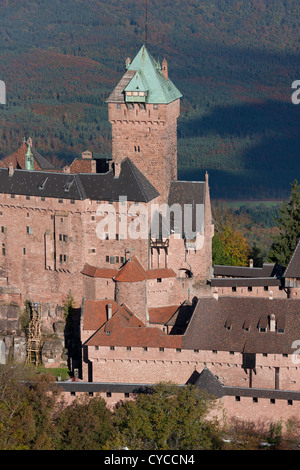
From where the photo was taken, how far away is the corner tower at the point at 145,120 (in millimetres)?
84000

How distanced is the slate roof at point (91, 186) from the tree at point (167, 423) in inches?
625

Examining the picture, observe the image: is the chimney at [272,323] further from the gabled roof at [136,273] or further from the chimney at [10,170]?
the chimney at [10,170]

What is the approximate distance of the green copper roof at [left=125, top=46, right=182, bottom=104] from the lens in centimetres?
8394

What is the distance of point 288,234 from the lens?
92.1 m

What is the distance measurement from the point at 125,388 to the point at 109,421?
2962mm

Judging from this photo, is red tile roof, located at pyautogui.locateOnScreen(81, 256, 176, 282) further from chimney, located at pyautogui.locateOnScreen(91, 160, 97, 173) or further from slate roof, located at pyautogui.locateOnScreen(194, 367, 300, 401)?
slate roof, located at pyautogui.locateOnScreen(194, 367, 300, 401)

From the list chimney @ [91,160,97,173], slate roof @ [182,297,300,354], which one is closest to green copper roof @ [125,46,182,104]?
chimney @ [91,160,97,173]

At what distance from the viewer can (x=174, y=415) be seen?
7056 centimetres

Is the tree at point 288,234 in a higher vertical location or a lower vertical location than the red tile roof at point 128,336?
higher

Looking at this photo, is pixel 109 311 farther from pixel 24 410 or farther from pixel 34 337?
pixel 24 410

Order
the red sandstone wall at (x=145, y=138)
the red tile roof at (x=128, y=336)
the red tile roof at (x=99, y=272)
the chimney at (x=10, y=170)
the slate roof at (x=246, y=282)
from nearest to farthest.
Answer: the red tile roof at (x=128, y=336) < the slate roof at (x=246, y=282) < the red tile roof at (x=99, y=272) < the red sandstone wall at (x=145, y=138) < the chimney at (x=10, y=170)

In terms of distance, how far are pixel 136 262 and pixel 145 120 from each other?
33.9 feet

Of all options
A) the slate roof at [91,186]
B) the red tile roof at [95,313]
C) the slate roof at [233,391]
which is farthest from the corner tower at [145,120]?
the slate roof at [233,391]

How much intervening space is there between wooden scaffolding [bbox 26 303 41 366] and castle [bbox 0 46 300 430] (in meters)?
0.61
